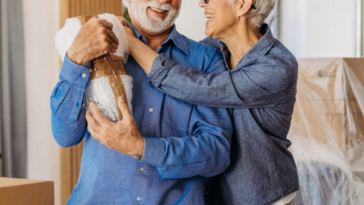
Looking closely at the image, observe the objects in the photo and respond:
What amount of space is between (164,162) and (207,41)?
2.27 ft

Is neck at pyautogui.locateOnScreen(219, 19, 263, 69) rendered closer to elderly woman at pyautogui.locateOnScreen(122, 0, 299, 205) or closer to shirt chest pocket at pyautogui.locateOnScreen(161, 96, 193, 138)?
elderly woman at pyautogui.locateOnScreen(122, 0, 299, 205)

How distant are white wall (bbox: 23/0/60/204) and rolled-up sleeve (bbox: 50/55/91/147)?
1.67 m

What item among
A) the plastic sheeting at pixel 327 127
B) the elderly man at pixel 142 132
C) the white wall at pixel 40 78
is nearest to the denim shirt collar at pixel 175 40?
the elderly man at pixel 142 132

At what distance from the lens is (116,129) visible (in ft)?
2.98

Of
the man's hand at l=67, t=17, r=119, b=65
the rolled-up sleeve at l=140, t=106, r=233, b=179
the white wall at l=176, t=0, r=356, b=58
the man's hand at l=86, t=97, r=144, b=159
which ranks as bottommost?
the rolled-up sleeve at l=140, t=106, r=233, b=179

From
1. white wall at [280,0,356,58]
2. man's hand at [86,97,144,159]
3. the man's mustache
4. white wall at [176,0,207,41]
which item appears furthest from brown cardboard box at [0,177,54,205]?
white wall at [280,0,356,58]

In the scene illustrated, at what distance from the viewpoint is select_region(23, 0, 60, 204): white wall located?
98.3 inches

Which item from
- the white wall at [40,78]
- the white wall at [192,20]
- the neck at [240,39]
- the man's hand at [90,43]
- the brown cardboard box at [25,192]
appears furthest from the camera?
the white wall at [192,20]

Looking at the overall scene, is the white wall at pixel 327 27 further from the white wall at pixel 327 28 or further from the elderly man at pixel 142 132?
the elderly man at pixel 142 132

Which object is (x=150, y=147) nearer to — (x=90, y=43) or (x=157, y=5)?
(x=90, y=43)

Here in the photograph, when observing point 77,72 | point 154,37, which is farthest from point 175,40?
point 77,72

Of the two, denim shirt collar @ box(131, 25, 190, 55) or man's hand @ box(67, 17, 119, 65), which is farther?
→ denim shirt collar @ box(131, 25, 190, 55)

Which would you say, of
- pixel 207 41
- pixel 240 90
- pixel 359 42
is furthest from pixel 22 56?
pixel 359 42

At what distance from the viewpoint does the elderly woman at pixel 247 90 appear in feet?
3.50
